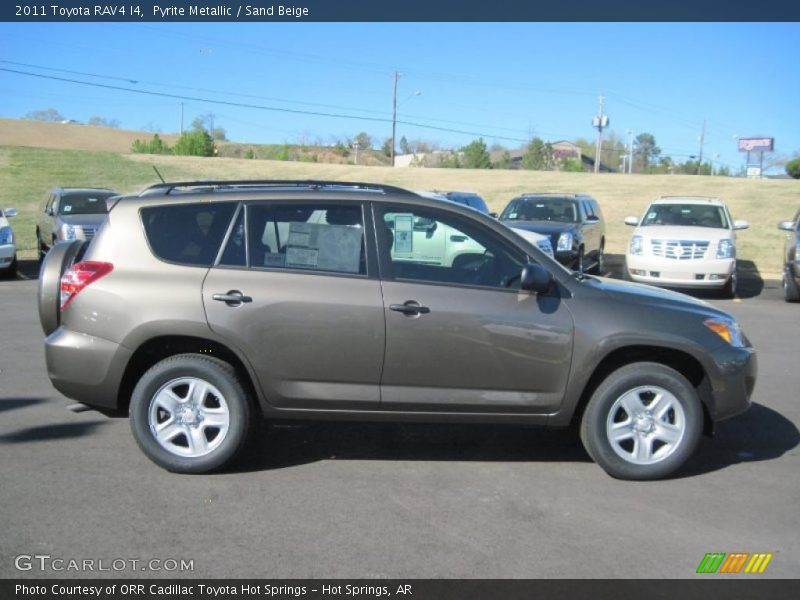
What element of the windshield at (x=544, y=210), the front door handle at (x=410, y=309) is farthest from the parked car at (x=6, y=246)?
the front door handle at (x=410, y=309)

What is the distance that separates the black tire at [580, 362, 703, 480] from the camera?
512 cm

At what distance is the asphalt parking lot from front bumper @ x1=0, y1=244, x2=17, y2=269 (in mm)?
9420

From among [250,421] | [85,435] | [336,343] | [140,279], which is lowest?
[85,435]

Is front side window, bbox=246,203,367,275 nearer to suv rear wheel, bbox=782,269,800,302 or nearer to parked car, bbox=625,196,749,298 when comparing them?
parked car, bbox=625,196,749,298

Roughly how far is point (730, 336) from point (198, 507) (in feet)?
11.6

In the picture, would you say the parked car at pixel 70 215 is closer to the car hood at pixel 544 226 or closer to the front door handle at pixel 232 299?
the car hood at pixel 544 226

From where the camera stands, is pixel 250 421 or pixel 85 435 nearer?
pixel 250 421

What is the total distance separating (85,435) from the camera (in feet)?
19.3

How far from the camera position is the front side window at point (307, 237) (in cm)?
516

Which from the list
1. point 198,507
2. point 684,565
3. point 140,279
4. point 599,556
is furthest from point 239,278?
point 684,565

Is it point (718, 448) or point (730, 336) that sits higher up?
point (730, 336)

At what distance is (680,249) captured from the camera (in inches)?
567
